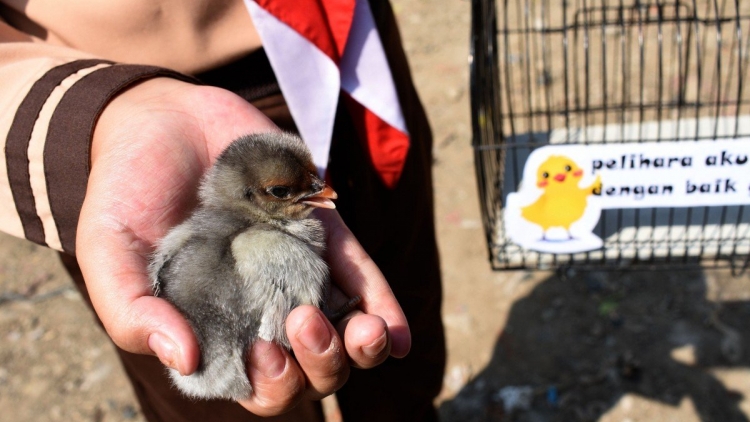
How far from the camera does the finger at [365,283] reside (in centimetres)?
175

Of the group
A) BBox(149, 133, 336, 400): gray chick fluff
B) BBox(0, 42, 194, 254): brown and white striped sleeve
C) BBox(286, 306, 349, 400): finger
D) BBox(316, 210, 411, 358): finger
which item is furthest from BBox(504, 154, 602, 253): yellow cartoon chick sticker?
BBox(0, 42, 194, 254): brown and white striped sleeve

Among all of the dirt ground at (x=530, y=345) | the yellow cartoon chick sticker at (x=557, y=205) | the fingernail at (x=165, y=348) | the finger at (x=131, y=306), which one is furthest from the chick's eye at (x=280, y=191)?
the dirt ground at (x=530, y=345)

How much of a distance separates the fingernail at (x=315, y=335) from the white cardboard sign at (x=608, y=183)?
902mm

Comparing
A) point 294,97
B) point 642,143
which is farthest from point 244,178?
point 642,143

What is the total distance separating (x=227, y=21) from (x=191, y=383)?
3.34 ft

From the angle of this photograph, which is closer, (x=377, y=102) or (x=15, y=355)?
(x=377, y=102)

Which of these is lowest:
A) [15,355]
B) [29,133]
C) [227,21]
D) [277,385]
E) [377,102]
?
[15,355]

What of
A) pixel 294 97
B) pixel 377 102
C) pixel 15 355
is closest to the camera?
pixel 294 97

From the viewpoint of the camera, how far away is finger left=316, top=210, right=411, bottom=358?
5.75 ft

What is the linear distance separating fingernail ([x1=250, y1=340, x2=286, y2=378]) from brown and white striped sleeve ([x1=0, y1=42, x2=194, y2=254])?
64cm

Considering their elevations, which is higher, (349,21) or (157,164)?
(349,21)

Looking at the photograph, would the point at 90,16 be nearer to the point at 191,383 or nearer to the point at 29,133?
the point at 29,133

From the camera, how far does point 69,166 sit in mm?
1801

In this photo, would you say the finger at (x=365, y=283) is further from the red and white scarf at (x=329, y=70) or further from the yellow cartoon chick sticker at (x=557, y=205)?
the yellow cartoon chick sticker at (x=557, y=205)
